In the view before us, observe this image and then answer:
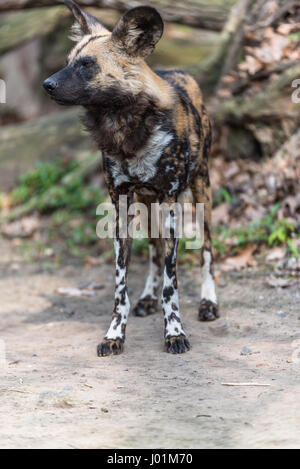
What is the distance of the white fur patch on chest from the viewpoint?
3.64 m

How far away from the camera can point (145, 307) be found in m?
4.49

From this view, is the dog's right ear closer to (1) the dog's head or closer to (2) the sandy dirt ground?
(1) the dog's head

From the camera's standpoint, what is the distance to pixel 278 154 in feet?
18.9

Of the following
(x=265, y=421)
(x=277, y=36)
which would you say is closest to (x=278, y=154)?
(x=277, y=36)

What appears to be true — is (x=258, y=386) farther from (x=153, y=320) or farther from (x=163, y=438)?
(x=153, y=320)

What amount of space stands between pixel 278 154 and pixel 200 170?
63.5 inches

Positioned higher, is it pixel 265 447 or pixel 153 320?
pixel 153 320

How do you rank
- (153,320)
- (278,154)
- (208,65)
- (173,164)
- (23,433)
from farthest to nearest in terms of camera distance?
(208,65) < (278,154) < (153,320) < (173,164) < (23,433)

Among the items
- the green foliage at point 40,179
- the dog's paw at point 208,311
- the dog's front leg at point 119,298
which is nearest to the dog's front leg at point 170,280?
the dog's front leg at point 119,298

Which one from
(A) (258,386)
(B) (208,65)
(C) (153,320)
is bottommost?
(A) (258,386)

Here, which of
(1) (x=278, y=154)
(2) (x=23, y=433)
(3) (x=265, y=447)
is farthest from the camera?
(1) (x=278, y=154)

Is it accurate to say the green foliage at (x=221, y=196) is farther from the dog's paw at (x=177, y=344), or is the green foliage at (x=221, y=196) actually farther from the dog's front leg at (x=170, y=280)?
the dog's paw at (x=177, y=344)

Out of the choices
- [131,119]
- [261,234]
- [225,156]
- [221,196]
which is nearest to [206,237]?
[261,234]

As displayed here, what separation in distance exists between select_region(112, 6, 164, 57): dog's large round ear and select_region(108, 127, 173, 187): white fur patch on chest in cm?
50
